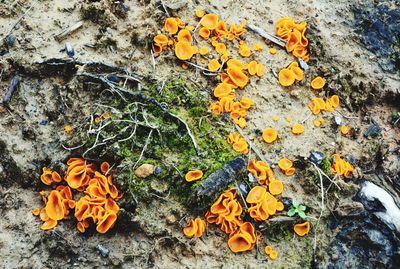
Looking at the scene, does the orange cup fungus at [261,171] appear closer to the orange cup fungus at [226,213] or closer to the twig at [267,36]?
the orange cup fungus at [226,213]

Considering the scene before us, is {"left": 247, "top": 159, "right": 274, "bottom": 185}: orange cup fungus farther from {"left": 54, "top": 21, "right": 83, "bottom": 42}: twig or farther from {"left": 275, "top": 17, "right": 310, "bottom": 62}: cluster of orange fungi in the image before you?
{"left": 54, "top": 21, "right": 83, "bottom": 42}: twig

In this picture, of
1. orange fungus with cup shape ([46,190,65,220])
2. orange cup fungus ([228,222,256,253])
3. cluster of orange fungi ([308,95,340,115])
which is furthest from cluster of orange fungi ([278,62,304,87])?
orange fungus with cup shape ([46,190,65,220])

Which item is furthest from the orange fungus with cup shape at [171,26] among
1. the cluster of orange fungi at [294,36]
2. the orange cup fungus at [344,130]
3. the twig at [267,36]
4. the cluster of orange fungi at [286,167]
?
the orange cup fungus at [344,130]

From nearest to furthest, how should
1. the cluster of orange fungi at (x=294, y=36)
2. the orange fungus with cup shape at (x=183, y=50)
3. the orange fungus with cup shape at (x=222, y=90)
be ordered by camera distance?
the orange fungus with cup shape at (x=222, y=90)
the orange fungus with cup shape at (x=183, y=50)
the cluster of orange fungi at (x=294, y=36)

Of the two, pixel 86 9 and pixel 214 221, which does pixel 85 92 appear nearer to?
pixel 86 9

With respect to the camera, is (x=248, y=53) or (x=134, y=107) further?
(x=248, y=53)

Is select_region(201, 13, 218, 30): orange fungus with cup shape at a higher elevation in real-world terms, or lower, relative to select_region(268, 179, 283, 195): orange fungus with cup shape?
higher

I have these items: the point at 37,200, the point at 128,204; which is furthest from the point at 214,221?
the point at 37,200
